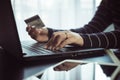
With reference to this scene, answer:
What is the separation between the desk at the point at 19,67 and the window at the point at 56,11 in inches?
50.0

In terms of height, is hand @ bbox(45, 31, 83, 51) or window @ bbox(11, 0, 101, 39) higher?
hand @ bbox(45, 31, 83, 51)

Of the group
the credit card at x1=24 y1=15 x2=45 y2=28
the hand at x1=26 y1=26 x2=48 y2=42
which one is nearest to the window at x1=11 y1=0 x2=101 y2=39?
the hand at x1=26 y1=26 x2=48 y2=42

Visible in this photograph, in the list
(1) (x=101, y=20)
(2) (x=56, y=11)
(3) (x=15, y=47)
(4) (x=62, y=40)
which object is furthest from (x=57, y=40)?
(2) (x=56, y=11)

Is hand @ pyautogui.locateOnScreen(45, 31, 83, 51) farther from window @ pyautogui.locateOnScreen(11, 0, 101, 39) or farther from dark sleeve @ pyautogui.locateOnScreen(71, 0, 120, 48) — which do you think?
window @ pyautogui.locateOnScreen(11, 0, 101, 39)

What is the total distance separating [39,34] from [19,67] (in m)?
0.42

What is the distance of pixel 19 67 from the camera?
0.69 meters

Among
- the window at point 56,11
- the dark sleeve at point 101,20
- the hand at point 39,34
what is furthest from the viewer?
the window at point 56,11

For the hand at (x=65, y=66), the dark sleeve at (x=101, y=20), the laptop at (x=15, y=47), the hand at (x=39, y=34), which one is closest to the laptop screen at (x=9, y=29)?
the laptop at (x=15, y=47)

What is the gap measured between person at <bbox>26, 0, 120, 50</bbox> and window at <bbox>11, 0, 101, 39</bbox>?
637 millimetres

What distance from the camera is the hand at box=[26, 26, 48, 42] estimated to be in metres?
1.09

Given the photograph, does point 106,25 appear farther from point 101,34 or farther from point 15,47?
point 15,47

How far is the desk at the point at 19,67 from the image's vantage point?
613mm

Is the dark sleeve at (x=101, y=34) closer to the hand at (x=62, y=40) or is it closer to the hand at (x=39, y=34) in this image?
the hand at (x=62, y=40)

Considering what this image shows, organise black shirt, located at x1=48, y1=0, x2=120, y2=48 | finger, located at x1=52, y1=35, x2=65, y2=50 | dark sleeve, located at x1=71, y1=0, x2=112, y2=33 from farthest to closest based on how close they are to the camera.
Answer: dark sleeve, located at x1=71, y1=0, x2=112, y2=33, black shirt, located at x1=48, y1=0, x2=120, y2=48, finger, located at x1=52, y1=35, x2=65, y2=50
